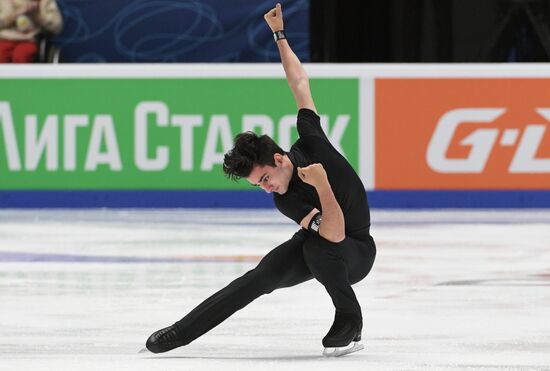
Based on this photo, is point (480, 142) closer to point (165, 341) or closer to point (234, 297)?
point (234, 297)

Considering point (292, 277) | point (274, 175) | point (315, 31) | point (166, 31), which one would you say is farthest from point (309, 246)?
point (166, 31)

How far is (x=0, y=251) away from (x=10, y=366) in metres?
3.71

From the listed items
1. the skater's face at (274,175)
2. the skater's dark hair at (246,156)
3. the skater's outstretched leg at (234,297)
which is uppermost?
the skater's dark hair at (246,156)

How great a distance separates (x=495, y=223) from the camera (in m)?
9.95

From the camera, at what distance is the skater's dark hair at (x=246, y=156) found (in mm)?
4723

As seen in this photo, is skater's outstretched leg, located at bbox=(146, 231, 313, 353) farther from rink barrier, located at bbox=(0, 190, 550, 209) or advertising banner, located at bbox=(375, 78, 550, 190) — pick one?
advertising banner, located at bbox=(375, 78, 550, 190)

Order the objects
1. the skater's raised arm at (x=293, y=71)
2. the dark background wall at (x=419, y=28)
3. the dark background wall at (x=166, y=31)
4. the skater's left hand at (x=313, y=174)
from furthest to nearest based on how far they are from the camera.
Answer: the dark background wall at (x=166, y=31) → the dark background wall at (x=419, y=28) → the skater's raised arm at (x=293, y=71) → the skater's left hand at (x=313, y=174)

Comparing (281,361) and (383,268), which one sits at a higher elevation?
(281,361)

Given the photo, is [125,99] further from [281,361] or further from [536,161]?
[281,361]

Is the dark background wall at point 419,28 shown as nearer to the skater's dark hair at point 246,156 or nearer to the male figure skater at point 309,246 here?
the male figure skater at point 309,246

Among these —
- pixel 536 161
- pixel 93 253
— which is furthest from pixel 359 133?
pixel 93 253

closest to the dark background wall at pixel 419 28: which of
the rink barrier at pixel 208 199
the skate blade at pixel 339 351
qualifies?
the rink barrier at pixel 208 199

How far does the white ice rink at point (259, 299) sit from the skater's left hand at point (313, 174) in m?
0.61

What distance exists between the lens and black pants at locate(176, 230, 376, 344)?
4910mm
